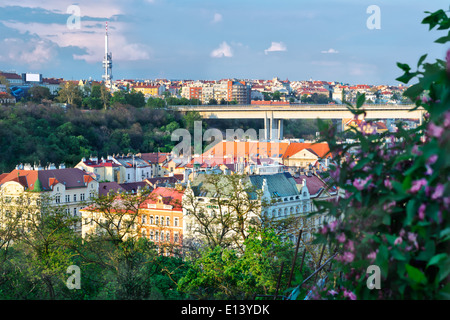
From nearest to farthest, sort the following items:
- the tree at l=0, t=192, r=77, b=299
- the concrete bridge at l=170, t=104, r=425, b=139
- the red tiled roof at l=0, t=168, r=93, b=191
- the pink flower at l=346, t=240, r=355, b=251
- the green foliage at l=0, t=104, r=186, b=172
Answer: the pink flower at l=346, t=240, r=355, b=251
the tree at l=0, t=192, r=77, b=299
the red tiled roof at l=0, t=168, r=93, b=191
the green foliage at l=0, t=104, r=186, b=172
the concrete bridge at l=170, t=104, r=425, b=139

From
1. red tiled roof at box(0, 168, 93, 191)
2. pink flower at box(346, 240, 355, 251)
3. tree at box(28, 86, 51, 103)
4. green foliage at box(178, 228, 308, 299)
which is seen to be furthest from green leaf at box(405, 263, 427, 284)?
tree at box(28, 86, 51, 103)

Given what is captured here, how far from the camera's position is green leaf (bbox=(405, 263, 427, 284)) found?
1.99 meters

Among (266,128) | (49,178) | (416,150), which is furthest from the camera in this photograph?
(266,128)

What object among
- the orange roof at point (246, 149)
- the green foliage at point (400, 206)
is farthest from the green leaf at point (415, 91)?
the orange roof at point (246, 149)

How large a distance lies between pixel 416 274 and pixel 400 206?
27cm

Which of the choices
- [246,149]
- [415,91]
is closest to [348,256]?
[415,91]

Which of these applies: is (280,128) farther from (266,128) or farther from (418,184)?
(418,184)

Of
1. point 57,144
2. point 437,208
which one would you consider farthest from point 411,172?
point 57,144

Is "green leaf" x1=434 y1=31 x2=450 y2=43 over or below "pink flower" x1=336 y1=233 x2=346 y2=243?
over

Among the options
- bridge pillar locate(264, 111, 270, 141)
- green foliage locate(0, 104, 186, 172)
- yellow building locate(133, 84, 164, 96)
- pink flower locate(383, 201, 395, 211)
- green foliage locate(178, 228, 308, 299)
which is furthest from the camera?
yellow building locate(133, 84, 164, 96)

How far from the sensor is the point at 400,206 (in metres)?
2.19

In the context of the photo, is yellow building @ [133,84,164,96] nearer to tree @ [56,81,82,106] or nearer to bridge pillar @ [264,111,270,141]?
tree @ [56,81,82,106]

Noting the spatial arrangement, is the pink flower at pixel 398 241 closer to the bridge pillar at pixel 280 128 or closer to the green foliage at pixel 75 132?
the green foliage at pixel 75 132

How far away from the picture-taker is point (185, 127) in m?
48.8
